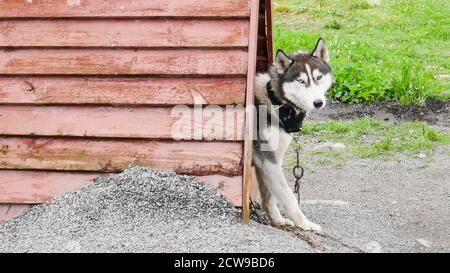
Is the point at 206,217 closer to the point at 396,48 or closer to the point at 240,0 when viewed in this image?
the point at 240,0

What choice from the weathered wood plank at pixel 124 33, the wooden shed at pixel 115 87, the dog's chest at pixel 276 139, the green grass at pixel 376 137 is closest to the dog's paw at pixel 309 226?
the dog's chest at pixel 276 139

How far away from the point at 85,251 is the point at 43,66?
1.47m

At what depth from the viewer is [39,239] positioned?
474cm

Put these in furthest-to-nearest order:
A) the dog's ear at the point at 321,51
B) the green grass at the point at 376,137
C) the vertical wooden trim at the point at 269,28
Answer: the green grass at the point at 376,137
the vertical wooden trim at the point at 269,28
the dog's ear at the point at 321,51

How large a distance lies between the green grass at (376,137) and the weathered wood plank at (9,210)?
3.67 metres

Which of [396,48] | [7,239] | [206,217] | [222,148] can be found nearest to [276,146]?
[222,148]

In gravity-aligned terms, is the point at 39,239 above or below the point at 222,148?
below

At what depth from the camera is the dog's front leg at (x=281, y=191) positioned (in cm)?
529

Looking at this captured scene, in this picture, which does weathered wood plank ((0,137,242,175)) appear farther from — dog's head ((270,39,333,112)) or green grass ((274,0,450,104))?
green grass ((274,0,450,104))

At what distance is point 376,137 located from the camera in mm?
8336

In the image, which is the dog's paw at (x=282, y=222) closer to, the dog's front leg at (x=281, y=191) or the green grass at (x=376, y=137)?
the dog's front leg at (x=281, y=191)

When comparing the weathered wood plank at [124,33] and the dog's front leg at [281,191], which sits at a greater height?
the weathered wood plank at [124,33]

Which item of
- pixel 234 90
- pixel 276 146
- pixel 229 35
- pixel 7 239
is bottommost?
pixel 7 239

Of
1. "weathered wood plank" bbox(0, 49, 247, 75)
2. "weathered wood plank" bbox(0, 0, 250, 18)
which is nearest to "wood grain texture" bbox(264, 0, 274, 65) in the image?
"weathered wood plank" bbox(0, 0, 250, 18)
